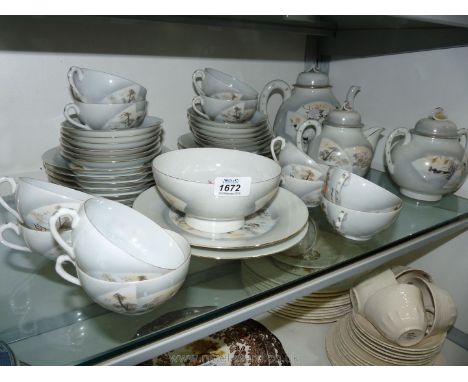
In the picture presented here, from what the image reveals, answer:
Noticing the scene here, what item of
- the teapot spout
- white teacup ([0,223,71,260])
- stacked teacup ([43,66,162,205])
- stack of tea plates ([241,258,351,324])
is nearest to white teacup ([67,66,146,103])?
stacked teacup ([43,66,162,205])

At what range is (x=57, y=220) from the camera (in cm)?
43

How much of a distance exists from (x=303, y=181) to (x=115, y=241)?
1.13ft

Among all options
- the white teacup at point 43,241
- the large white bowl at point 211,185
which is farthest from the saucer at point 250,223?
the white teacup at point 43,241

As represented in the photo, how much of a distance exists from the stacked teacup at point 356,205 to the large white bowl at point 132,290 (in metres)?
0.29

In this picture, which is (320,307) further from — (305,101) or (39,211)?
(39,211)

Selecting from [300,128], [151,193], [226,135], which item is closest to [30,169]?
[151,193]

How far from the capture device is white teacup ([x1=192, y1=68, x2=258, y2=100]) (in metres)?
0.75

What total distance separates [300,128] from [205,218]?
317 mm

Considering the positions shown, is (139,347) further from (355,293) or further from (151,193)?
(355,293)

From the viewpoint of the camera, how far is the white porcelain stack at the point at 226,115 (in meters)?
0.75

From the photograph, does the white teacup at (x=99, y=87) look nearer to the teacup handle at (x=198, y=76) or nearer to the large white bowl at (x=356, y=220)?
the teacup handle at (x=198, y=76)

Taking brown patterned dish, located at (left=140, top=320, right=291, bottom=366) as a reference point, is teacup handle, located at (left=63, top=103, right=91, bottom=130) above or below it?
above

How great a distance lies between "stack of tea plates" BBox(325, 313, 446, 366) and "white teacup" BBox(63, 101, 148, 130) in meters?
0.59

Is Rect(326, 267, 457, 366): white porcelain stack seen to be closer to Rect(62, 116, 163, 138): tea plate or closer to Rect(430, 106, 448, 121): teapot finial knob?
Rect(430, 106, 448, 121): teapot finial knob
